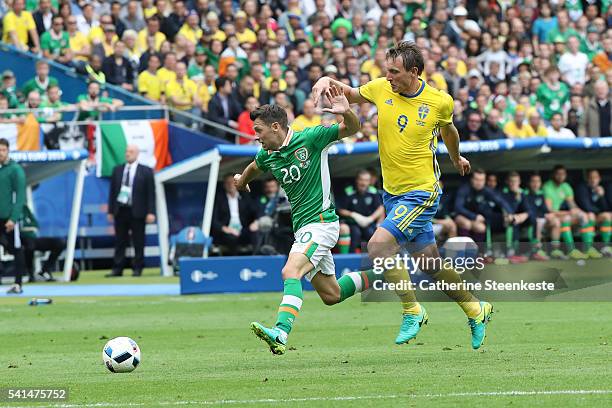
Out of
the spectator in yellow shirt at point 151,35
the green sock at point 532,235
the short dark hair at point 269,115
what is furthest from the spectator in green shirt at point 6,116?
the short dark hair at point 269,115

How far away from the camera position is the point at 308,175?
1030 centimetres

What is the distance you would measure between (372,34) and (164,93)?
5.84 m

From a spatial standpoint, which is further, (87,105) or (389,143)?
(87,105)

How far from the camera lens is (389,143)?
10688mm

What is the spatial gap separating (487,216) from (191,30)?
725 centimetres

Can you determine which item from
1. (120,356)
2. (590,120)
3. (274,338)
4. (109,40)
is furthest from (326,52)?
(274,338)

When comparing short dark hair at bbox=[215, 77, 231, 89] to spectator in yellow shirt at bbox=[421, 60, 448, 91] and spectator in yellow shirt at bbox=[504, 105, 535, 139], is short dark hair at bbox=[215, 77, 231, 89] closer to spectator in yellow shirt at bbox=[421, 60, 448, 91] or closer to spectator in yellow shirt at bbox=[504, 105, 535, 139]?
spectator in yellow shirt at bbox=[421, 60, 448, 91]

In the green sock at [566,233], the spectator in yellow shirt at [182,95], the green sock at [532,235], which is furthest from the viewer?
the spectator in yellow shirt at [182,95]

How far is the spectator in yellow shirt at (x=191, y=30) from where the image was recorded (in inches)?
1006

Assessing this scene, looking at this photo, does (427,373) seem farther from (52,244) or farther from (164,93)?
(164,93)

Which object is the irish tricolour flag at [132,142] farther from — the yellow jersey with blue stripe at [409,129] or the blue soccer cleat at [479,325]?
the blue soccer cleat at [479,325]

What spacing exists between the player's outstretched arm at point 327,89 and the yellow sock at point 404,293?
4.91 ft

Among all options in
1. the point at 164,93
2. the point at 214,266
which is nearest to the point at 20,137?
the point at 164,93

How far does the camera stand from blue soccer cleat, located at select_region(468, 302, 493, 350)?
1052cm
